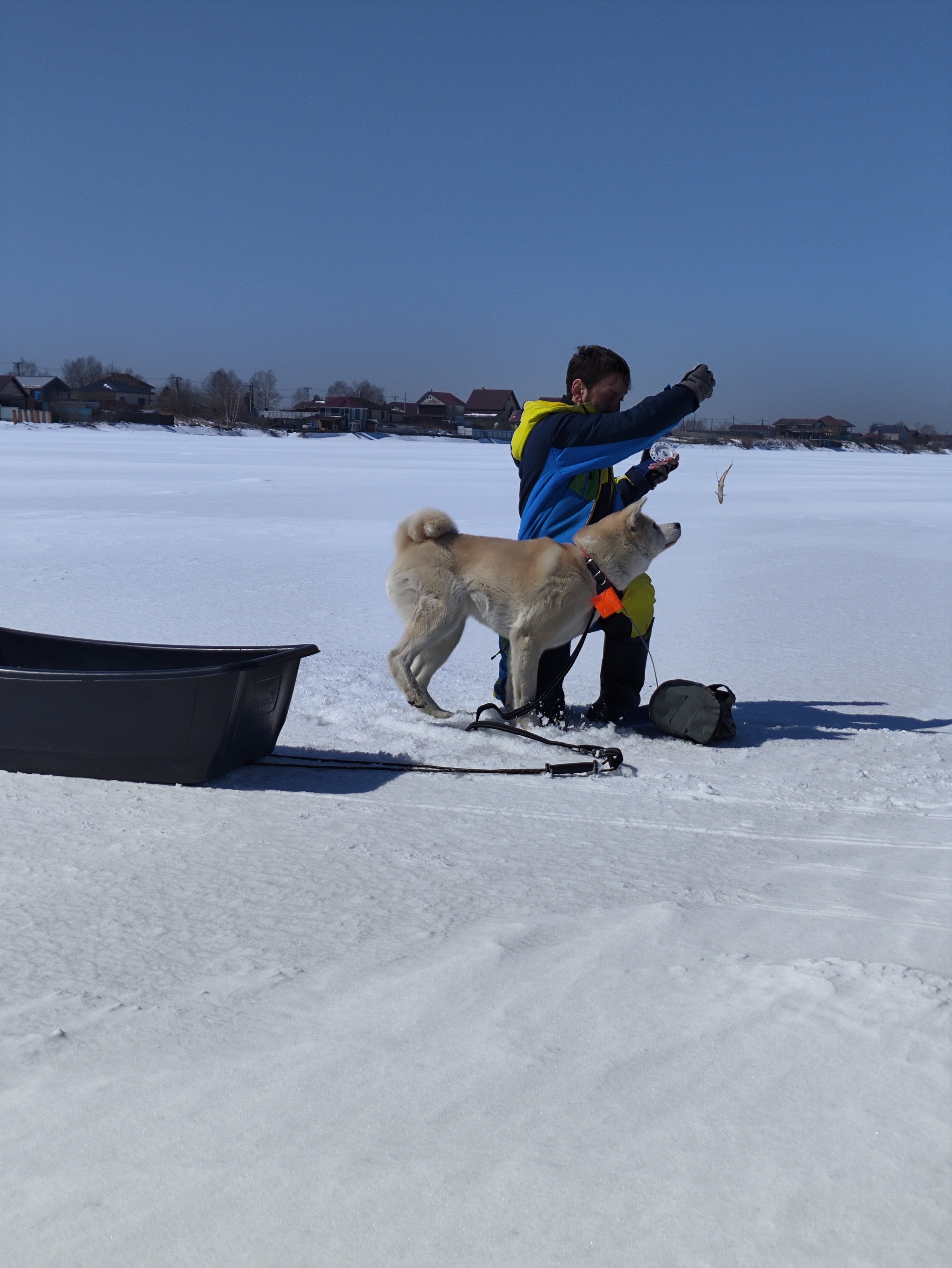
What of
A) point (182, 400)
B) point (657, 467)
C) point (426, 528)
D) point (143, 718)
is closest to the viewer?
point (143, 718)

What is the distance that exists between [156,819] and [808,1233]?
240cm

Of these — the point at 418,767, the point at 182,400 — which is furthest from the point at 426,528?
the point at 182,400

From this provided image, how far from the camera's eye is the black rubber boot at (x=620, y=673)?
202 inches

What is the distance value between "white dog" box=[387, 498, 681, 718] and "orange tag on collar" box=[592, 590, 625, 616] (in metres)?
0.14

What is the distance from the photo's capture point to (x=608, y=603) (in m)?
4.80

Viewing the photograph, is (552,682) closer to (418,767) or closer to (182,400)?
(418,767)

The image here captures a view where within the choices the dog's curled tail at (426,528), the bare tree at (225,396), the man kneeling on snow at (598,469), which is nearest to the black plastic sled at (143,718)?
the dog's curled tail at (426,528)

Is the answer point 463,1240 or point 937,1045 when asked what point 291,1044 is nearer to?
point 463,1240

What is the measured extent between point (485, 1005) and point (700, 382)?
3419 millimetres

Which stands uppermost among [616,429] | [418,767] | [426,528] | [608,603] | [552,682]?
[616,429]

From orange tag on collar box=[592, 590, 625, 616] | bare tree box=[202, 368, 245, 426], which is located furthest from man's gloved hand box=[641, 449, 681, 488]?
bare tree box=[202, 368, 245, 426]

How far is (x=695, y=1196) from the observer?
5.45 ft

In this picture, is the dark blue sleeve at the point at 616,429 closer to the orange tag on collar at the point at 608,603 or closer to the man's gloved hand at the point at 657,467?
the man's gloved hand at the point at 657,467

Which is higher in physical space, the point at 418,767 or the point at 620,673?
the point at 620,673
